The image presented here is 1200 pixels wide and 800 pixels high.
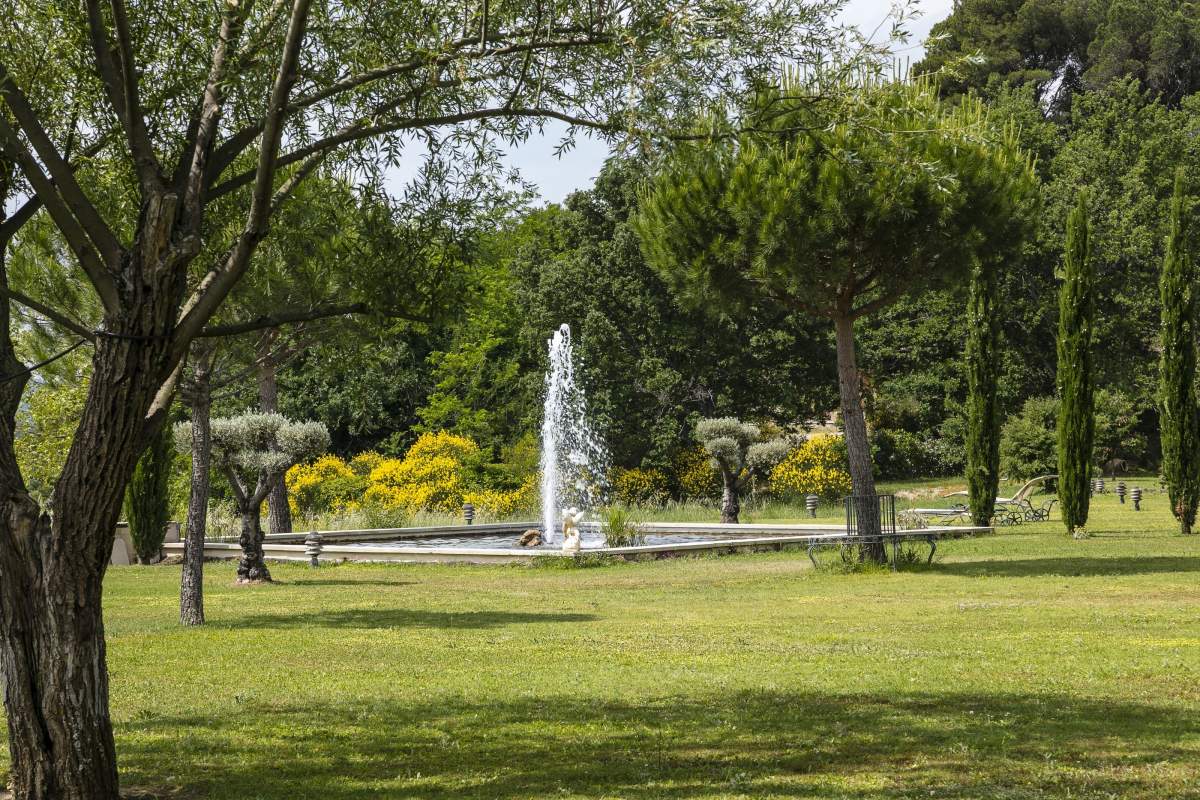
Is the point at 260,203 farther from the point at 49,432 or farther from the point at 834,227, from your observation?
the point at 49,432

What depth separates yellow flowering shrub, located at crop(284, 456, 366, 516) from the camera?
1451 inches

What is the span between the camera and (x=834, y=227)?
744 inches

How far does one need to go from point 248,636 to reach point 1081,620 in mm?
8552

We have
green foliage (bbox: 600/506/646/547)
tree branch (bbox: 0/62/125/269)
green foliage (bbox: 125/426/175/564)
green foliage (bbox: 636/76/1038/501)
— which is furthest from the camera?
green foliage (bbox: 125/426/175/564)

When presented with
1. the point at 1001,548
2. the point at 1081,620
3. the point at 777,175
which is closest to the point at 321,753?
the point at 1081,620

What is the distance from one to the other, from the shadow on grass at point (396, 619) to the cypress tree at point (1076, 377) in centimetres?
1430

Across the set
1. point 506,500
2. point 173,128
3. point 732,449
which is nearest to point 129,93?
point 173,128

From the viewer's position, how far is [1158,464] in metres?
45.2

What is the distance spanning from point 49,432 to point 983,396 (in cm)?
2019

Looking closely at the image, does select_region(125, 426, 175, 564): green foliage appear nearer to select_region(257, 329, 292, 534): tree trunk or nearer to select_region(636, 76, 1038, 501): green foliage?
select_region(257, 329, 292, 534): tree trunk

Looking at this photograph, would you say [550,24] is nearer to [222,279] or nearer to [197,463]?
[222,279]

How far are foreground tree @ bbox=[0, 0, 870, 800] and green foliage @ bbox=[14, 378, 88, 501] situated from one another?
18.9m

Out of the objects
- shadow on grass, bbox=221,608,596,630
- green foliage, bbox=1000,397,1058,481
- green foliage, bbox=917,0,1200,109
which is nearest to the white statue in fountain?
shadow on grass, bbox=221,608,596,630

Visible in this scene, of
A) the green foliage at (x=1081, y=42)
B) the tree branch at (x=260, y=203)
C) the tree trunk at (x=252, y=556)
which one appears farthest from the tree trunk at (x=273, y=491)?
the green foliage at (x=1081, y=42)
